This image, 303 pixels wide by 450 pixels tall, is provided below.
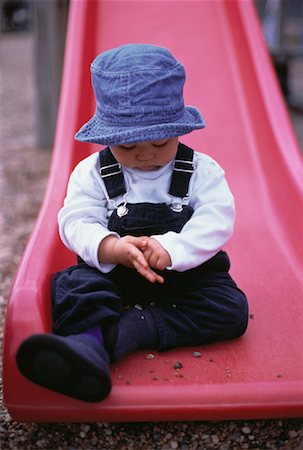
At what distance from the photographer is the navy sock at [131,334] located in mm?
1586

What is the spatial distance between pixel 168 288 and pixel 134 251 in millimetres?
224

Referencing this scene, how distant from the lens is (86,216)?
5.57ft

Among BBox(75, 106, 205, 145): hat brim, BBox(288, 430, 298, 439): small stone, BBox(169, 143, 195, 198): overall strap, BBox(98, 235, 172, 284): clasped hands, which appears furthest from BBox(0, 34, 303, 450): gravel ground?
BBox(75, 106, 205, 145): hat brim

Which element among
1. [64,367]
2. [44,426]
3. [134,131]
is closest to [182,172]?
[134,131]

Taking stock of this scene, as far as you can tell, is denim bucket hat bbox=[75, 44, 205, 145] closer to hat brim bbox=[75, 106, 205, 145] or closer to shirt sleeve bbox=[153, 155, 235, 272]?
hat brim bbox=[75, 106, 205, 145]

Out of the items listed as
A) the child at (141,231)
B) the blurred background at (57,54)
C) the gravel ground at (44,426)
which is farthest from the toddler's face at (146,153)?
the blurred background at (57,54)

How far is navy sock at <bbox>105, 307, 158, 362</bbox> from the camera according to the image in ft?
5.20

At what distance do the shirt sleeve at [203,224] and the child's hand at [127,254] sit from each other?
0.07m

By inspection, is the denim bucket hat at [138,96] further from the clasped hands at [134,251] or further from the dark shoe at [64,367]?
the dark shoe at [64,367]

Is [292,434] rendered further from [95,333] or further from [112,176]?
[112,176]

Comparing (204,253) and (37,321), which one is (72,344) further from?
(204,253)

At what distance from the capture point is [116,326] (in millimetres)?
1605

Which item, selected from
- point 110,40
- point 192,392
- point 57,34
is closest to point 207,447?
point 192,392

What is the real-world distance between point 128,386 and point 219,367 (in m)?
0.23
